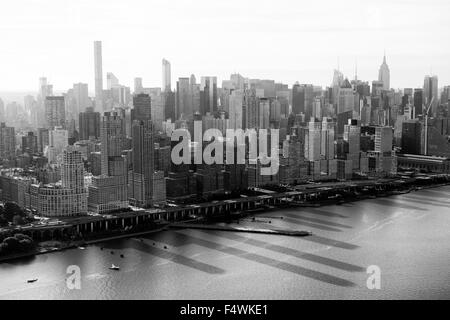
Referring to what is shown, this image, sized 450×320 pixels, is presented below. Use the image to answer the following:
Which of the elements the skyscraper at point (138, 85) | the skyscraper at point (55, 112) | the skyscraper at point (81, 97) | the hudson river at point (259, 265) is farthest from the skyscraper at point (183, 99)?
the hudson river at point (259, 265)

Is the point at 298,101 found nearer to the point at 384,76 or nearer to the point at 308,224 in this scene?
the point at 384,76

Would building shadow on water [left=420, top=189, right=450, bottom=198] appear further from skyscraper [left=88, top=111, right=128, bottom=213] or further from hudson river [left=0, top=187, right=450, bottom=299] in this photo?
skyscraper [left=88, top=111, right=128, bottom=213]

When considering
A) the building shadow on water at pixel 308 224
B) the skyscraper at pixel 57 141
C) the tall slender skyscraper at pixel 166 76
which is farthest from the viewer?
the tall slender skyscraper at pixel 166 76

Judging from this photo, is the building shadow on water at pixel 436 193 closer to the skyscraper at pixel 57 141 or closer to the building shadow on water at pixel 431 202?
the building shadow on water at pixel 431 202

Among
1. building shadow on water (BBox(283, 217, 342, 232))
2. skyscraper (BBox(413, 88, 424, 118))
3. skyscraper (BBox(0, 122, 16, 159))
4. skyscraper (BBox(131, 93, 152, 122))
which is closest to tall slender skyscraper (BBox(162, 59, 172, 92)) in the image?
skyscraper (BBox(131, 93, 152, 122))
